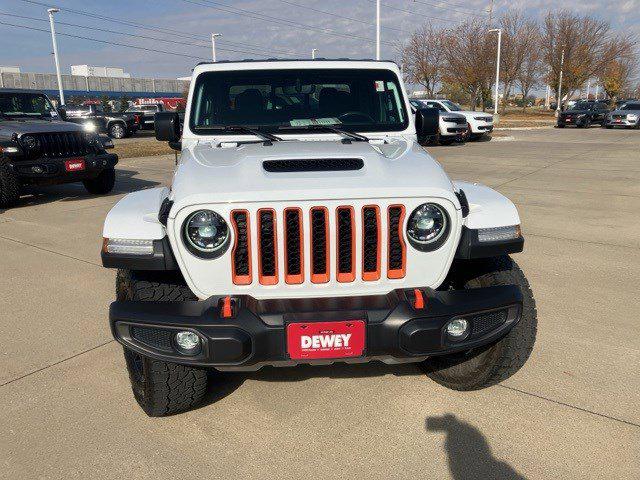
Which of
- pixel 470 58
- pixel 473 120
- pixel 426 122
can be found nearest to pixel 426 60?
pixel 470 58

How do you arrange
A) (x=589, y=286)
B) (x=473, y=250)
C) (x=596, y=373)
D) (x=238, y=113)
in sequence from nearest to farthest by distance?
(x=473, y=250), (x=596, y=373), (x=238, y=113), (x=589, y=286)

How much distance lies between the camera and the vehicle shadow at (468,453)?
8.07ft

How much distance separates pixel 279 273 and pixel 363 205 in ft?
1.57

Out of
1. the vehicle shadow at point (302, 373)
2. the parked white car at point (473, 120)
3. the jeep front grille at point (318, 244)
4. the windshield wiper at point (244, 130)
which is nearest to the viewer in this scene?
the jeep front grille at point (318, 244)

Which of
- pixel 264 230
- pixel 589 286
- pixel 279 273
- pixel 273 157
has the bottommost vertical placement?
pixel 589 286

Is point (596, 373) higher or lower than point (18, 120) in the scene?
lower

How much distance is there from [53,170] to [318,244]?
6.89 meters

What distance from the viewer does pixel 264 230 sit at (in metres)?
2.43

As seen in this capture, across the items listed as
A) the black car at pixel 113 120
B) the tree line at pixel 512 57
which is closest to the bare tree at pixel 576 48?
the tree line at pixel 512 57

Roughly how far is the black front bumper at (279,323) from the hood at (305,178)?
0.45 m

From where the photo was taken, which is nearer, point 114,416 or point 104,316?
point 114,416

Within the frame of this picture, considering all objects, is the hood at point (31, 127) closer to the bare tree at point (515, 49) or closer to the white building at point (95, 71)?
the bare tree at point (515, 49)

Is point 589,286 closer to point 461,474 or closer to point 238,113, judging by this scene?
point 461,474

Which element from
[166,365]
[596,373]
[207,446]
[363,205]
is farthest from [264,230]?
[596,373]
